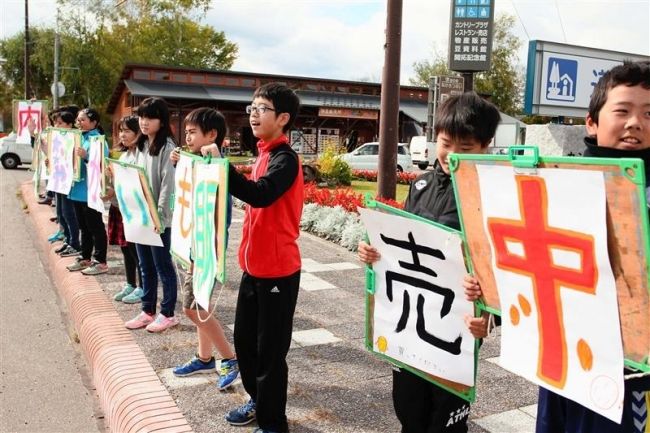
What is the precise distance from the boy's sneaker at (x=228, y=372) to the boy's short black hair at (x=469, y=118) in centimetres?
212

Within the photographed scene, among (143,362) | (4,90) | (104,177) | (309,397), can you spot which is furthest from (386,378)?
(4,90)

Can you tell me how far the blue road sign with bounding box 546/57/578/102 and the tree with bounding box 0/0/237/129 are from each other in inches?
1807

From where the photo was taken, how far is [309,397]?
3.47 meters

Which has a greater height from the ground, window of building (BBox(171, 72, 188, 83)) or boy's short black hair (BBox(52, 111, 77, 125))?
window of building (BBox(171, 72, 188, 83))

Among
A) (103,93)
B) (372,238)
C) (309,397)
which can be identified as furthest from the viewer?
(103,93)

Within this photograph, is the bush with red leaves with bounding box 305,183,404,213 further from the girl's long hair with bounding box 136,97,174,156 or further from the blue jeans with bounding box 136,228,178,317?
the girl's long hair with bounding box 136,97,174,156

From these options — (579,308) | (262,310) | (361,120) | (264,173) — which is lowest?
(262,310)

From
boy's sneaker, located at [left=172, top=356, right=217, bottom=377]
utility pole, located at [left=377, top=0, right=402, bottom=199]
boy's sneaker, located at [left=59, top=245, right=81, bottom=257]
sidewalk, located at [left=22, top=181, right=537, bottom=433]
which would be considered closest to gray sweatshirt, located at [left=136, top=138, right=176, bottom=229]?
sidewalk, located at [left=22, top=181, right=537, bottom=433]

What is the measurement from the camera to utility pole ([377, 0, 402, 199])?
27.8ft

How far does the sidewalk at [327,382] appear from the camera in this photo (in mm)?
3170

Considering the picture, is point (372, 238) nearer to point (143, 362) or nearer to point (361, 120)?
point (143, 362)

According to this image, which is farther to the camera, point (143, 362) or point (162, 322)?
point (162, 322)

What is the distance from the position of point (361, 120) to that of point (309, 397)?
35.2 m

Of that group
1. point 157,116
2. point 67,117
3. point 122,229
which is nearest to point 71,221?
point 67,117
